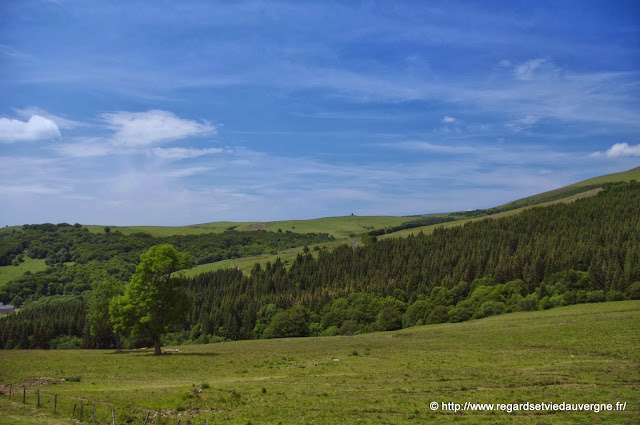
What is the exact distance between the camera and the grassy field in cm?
2373

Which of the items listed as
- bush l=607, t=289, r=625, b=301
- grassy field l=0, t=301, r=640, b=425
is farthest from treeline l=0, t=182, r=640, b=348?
grassy field l=0, t=301, r=640, b=425

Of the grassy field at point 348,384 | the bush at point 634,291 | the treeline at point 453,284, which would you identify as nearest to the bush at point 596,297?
the treeline at point 453,284

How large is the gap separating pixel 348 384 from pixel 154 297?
32758mm

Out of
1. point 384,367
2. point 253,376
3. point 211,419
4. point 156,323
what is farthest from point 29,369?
point 384,367

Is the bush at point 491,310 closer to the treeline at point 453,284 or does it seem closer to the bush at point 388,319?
the treeline at point 453,284

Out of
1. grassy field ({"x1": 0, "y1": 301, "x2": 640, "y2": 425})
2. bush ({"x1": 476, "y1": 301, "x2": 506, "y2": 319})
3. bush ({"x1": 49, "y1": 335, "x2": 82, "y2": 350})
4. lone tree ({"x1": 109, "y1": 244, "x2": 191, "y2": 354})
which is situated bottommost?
bush ({"x1": 49, "y1": 335, "x2": 82, "y2": 350})

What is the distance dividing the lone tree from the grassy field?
547 centimetres

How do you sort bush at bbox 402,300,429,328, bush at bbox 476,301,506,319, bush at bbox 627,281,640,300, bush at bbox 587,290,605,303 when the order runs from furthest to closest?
1. bush at bbox 402,300,429,328
2. bush at bbox 476,301,506,319
3. bush at bbox 587,290,605,303
4. bush at bbox 627,281,640,300

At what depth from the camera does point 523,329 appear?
227 ft

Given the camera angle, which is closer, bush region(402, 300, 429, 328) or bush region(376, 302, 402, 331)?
bush region(376, 302, 402, 331)

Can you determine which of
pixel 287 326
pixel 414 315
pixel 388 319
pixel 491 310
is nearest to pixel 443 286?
pixel 414 315

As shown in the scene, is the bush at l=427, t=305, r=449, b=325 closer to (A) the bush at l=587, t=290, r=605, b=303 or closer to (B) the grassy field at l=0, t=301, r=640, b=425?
(A) the bush at l=587, t=290, r=605, b=303

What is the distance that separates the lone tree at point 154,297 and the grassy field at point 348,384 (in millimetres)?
5471

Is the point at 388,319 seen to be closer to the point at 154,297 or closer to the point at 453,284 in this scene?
the point at 453,284
